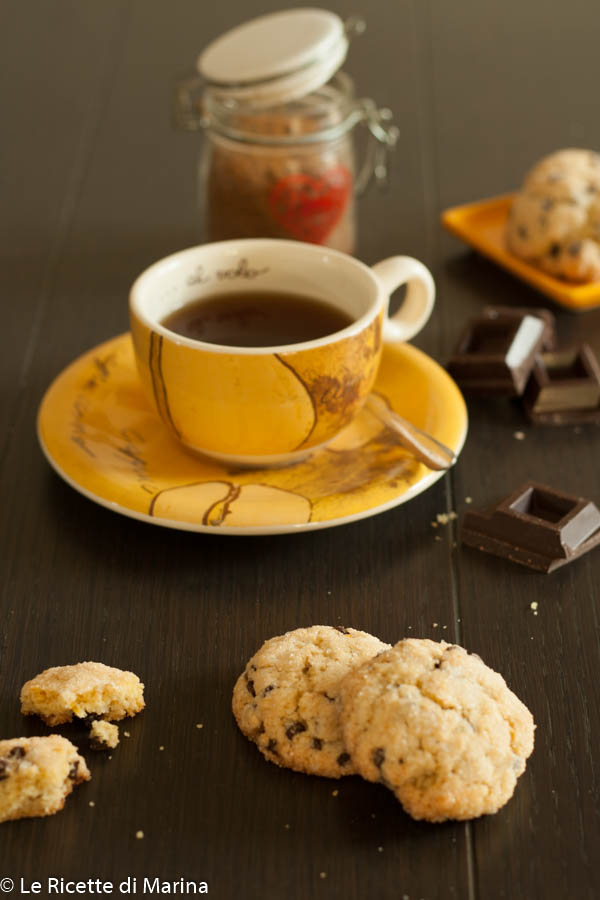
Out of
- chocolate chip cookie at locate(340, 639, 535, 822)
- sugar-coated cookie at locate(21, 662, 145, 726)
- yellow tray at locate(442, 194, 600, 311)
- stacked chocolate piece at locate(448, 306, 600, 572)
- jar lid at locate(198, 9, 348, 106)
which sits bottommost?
yellow tray at locate(442, 194, 600, 311)

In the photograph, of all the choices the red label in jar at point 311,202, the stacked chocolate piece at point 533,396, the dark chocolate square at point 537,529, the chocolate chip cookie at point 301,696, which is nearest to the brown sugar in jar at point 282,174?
the red label in jar at point 311,202

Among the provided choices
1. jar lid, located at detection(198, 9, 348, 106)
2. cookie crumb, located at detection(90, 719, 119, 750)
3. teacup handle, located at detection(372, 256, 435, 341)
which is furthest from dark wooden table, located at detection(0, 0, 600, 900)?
jar lid, located at detection(198, 9, 348, 106)

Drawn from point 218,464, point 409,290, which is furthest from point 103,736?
point 409,290

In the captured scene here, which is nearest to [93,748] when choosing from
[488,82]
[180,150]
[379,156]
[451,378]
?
[451,378]

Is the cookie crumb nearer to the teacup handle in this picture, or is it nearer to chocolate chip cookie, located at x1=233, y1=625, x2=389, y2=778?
chocolate chip cookie, located at x1=233, y1=625, x2=389, y2=778

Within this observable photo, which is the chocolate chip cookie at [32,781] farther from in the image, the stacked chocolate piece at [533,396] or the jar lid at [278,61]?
the jar lid at [278,61]

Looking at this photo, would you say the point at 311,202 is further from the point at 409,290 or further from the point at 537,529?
the point at 537,529

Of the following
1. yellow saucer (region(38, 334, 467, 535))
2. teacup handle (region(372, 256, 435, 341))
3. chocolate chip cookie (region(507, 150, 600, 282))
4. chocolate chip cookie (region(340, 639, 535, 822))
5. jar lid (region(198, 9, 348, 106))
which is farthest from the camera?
Result: chocolate chip cookie (region(507, 150, 600, 282))
